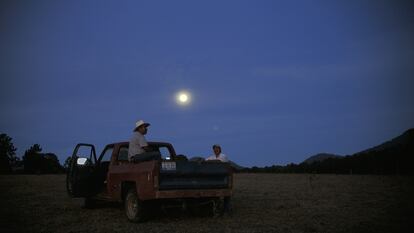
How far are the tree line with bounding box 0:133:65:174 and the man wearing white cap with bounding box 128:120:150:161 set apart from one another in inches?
2129

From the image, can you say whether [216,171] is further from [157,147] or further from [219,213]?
[157,147]

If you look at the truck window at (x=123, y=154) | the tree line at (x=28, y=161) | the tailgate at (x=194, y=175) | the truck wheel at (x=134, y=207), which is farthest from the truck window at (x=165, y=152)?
the tree line at (x=28, y=161)

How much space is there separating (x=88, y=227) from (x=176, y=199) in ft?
5.78

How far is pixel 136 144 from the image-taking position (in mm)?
8320

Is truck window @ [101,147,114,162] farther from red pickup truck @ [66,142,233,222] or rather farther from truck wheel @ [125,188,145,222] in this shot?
truck wheel @ [125,188,145,222]

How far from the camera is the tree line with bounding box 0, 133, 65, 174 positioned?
70562 mm

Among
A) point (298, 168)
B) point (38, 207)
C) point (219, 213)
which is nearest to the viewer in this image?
point (219, 213)

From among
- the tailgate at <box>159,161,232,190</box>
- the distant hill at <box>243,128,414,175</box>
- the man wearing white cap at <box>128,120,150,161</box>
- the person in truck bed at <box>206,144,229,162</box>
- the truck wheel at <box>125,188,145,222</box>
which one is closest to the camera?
the tailgate at <box>159,161,232,190</box>

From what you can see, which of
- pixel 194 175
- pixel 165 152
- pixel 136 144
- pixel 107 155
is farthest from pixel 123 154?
pixel 194 175

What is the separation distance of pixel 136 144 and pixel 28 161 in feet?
275

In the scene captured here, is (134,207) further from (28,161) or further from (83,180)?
(28,161)

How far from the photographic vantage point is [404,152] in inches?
1736

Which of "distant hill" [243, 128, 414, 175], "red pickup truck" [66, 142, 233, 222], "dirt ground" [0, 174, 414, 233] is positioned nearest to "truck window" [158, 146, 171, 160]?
"red pickup truck" [66, 142, 233, 222]

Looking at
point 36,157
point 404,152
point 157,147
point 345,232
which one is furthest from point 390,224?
point 36,157
